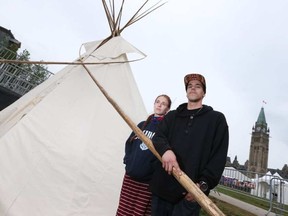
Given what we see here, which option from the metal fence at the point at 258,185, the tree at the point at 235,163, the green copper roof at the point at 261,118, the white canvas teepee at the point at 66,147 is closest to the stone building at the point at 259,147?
the green copper roof at the point at 261,118

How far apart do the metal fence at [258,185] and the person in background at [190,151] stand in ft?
21.6

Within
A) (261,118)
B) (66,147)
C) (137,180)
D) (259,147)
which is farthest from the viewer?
(261,118)

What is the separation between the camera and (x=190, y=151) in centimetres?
181

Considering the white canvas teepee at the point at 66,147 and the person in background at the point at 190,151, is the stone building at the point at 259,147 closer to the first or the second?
the white canvas teepee at the point at 66,147

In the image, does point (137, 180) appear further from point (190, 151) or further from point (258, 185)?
point (258, 185)

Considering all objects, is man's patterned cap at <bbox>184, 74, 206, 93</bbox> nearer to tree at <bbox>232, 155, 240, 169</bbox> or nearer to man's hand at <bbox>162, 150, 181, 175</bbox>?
man's hand at <bbox>162, 150, 181, 175</bbox>

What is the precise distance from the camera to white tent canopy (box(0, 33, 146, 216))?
296cm

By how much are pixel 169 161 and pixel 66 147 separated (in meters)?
1.98

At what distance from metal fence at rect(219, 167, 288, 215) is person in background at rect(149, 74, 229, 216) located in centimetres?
658

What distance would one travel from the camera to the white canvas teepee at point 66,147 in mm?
2957

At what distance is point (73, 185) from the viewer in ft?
10.1

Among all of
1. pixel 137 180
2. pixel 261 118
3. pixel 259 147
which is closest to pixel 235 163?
pixel 259 147

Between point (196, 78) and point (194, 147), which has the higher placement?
point (196, 78)

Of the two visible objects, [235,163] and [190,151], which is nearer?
[190,151]
